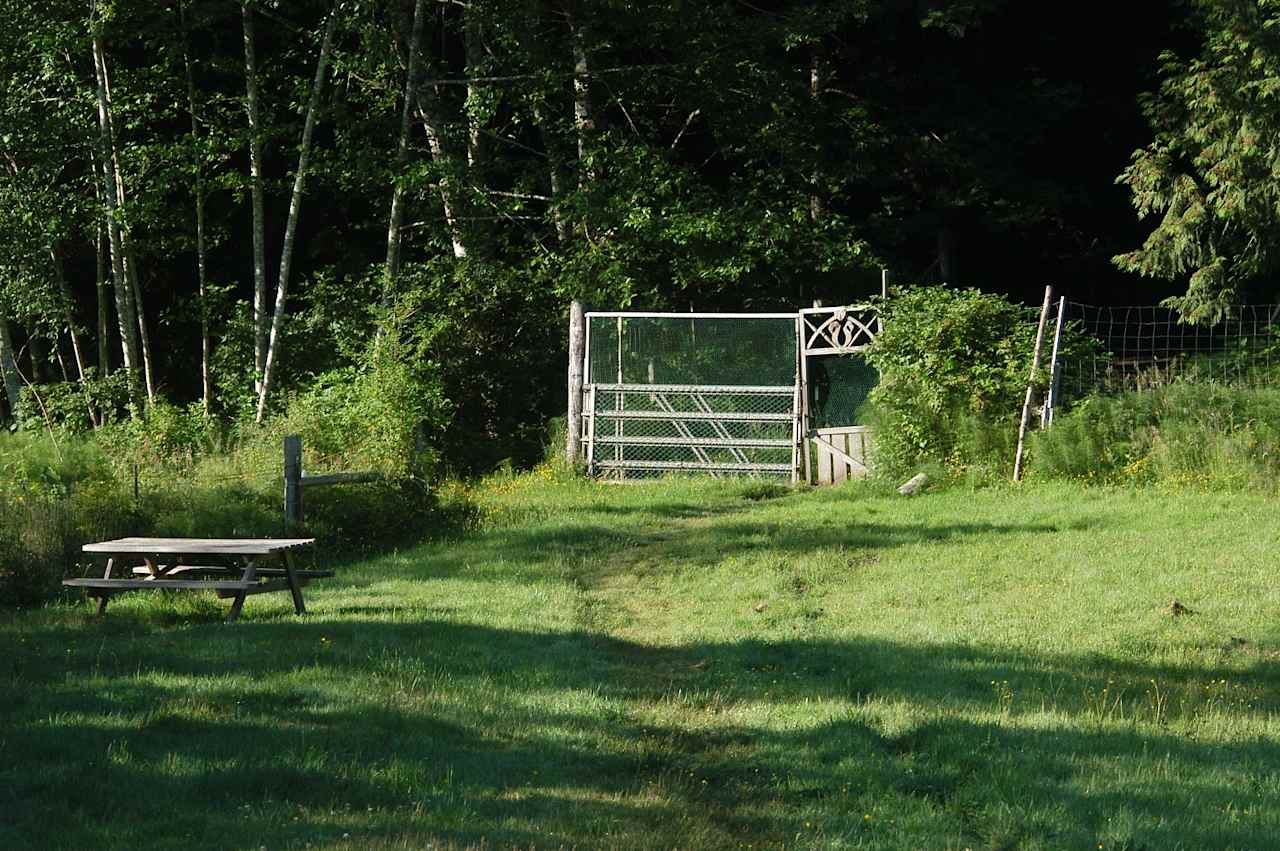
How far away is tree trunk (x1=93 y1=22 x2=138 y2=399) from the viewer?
22156 millimetres

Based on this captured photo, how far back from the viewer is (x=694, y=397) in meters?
21.3

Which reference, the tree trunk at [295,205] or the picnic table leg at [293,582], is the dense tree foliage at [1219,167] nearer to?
the tree trunk at [295,205]

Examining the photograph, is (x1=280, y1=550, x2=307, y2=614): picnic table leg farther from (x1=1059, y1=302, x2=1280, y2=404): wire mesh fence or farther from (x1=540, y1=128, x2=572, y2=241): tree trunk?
(x1=540, y1=128, x2=572, y2=241): tree trunk

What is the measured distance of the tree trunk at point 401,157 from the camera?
890 inches

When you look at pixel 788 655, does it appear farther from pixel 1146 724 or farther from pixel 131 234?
pixel 131 234

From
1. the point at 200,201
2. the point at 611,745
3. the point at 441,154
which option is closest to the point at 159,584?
the point at 611,745

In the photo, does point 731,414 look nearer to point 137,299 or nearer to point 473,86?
point 473,86

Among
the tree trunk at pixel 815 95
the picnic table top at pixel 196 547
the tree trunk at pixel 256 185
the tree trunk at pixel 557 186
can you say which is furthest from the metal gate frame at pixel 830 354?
the picnic table top at pixel 196 547

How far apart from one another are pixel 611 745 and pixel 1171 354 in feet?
72.6

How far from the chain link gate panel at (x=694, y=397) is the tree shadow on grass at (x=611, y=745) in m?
11.3

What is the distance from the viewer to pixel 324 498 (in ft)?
50.3

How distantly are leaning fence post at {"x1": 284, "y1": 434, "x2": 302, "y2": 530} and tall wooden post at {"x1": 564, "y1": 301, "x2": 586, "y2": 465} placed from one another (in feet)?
24.9

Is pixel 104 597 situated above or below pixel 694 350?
below

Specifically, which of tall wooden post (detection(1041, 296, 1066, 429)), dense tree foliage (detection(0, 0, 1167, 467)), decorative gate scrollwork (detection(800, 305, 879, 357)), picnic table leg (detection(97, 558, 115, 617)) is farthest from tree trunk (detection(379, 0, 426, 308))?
picnic table leg (detection(97, 558, 115, 617))
